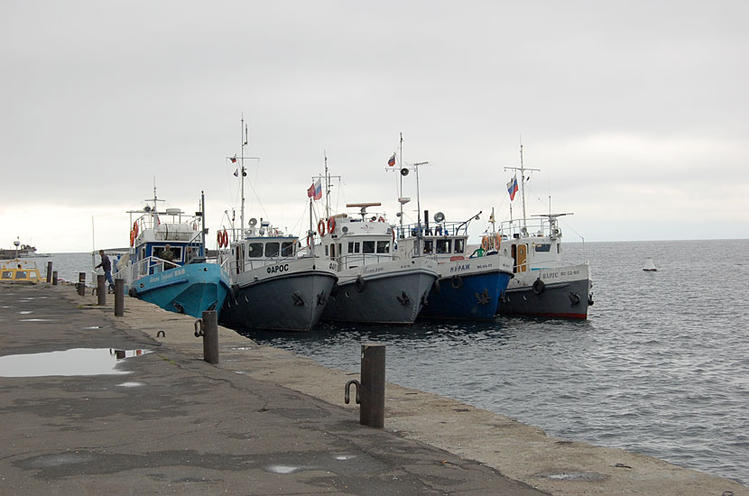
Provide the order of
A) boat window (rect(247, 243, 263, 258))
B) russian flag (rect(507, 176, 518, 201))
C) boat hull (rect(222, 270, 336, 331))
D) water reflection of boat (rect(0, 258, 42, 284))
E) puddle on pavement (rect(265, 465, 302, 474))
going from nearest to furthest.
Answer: puddle on pavement (rect(265, 465, 302, 474)), boat hull (rect(222, 270, 336, 331)), boat window (rect(247, 243, 263, 258)), russian flag (rect(507, 176, 518, 201)), water reflection of boat (rect(0, 258, 42, 284))

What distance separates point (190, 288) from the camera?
30344mm

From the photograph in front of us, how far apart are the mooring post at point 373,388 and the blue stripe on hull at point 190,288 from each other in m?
22.2

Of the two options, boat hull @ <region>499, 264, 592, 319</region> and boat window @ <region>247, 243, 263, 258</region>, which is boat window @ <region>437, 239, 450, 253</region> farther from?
boat window @ <region>247, 243, 263, 258</region>

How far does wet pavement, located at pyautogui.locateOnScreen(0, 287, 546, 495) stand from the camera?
652 cm

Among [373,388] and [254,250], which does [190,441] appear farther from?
[254,250]

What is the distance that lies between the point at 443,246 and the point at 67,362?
92.1ft

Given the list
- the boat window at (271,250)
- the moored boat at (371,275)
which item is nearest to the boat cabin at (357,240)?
the moored boat at (371,275)

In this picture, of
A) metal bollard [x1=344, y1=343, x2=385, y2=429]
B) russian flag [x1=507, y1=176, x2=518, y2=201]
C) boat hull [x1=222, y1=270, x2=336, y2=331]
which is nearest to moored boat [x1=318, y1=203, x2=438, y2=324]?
boat hull [x1=222, y1=270, x2=336, y2=331]

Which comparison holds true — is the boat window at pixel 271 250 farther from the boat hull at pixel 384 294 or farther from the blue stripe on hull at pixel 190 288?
the blue stripe on hull at pixel 190 288

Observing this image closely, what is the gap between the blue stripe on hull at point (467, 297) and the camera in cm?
3575

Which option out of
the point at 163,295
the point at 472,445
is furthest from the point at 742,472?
the point at 163,295

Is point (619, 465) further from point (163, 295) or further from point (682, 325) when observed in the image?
point (682, 325)

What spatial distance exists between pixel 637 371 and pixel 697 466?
10591mm

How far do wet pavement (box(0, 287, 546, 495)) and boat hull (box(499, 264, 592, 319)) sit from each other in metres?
26.7
